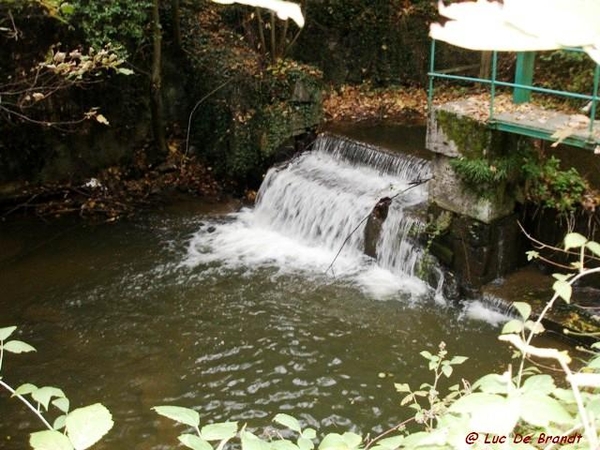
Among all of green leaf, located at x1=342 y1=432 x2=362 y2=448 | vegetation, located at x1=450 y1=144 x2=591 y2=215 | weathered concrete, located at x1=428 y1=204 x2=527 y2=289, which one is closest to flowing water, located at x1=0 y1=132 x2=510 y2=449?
weathered concrete, located at x1=428 y1=204 x2=527 y2=289

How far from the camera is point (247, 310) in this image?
22.8ft

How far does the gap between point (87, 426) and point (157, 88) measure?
9163 mm

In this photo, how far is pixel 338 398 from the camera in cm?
550

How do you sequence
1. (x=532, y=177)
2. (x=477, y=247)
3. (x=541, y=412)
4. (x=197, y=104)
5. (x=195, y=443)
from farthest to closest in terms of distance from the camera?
(x=197, y=104) → (x=477, y=247) → (x=532, y=177) → (x=195, y=443) → (x=541, y=412)

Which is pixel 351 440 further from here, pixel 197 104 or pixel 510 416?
pixel 197 104

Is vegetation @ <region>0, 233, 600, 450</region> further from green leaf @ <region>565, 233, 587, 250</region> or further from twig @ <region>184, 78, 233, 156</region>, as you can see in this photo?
twig @ <region>184, 78, 233, 156</region>

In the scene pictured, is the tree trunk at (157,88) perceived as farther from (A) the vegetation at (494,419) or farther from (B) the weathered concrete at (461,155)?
(A) the vegetation at (494,419)

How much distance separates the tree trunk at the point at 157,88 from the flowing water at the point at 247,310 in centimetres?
160

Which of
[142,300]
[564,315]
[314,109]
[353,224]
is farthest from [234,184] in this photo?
[564,315]

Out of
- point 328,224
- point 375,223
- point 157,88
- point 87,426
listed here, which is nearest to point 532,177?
point 375,223

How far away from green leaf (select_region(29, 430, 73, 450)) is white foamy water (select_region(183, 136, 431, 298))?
5.94m

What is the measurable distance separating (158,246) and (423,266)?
12.5 feet

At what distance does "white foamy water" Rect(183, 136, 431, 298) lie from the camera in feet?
25.2

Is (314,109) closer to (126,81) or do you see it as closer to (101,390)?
(126,81)
